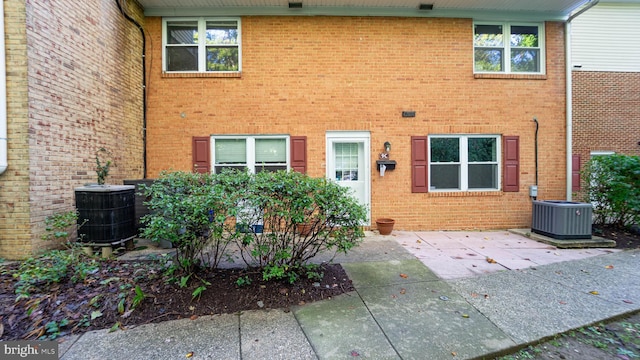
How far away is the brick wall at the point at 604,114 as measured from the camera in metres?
8.74

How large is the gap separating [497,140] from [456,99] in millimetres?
1600

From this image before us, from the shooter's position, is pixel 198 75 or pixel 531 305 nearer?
pixel 531 305

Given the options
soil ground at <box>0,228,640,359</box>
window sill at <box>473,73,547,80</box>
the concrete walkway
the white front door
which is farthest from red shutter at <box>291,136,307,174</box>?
window sill at <box>473,73,547,80</box>

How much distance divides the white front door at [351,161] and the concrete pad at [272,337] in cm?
444

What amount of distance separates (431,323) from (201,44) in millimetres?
7785

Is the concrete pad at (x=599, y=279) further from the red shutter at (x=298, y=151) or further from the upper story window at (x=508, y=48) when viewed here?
the upper story window at (x=508, y=48)

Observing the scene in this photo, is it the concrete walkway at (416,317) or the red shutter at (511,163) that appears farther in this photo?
the red shutter at (511,163)

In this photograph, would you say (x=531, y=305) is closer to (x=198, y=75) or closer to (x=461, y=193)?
(x=461, y=193)

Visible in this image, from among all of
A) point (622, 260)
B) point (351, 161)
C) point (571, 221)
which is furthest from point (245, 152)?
point (622, 260)

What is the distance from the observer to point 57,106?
4605 mm

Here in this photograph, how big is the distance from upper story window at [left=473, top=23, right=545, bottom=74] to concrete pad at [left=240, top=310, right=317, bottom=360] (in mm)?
7838

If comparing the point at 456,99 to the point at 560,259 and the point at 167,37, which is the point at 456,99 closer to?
the point at 560,259

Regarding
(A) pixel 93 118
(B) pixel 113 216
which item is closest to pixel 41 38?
(A) pixel 93 118

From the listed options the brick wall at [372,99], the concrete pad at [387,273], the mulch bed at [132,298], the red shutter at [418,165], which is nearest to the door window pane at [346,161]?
the brick wall at [372,99]
